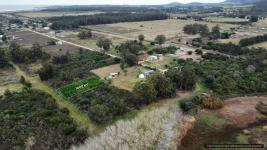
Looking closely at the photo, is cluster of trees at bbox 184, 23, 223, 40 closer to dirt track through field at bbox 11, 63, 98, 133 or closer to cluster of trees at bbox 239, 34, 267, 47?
cluster of trees at bbox 239, 34, 267, 47

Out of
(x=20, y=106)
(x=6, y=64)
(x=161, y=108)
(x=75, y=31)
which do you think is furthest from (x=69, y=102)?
(x=75, y=31)

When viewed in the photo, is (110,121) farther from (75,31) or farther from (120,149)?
(75,31)

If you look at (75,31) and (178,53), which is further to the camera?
(75,31)

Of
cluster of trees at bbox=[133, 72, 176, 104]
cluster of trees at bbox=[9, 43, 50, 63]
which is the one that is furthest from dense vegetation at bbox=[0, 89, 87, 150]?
cluster of trees at bbox=[9, 43, 50, 63]

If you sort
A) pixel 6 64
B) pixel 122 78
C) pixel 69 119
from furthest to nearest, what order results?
pixel 6 64, pixel 122 78, pixel 69 119

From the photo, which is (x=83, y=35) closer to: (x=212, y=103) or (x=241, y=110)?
(x=212, y=103)

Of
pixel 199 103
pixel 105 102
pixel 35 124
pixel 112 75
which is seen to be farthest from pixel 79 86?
pixel 199 103
